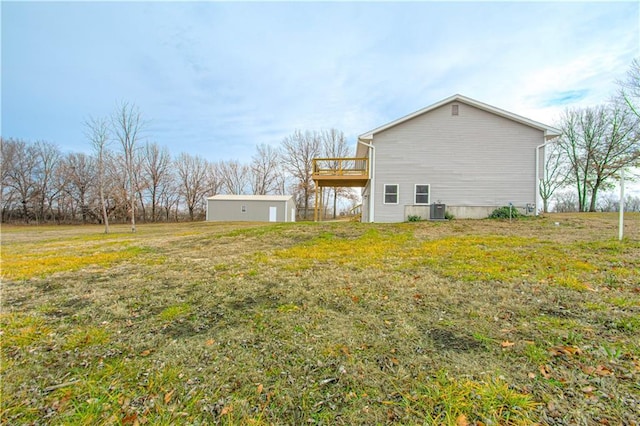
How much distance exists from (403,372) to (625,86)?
24.4m

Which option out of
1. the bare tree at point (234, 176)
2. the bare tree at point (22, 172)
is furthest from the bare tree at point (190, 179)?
the bare tree at point (22, 172)

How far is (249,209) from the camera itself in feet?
93.0

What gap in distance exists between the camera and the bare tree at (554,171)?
86.4 ft

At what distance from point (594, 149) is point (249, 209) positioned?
32.6 m

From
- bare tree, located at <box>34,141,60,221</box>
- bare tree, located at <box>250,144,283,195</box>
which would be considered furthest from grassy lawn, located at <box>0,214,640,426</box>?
bare tree, located at <box>34,141,60,221</box>

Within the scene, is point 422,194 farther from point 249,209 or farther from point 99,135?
point 249,209

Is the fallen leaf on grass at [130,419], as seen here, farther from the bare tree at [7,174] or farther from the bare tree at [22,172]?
the bare tree at [7,174]

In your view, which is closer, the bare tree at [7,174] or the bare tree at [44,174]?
the bare tree at [7,174]

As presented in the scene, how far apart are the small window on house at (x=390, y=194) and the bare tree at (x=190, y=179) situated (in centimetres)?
3187

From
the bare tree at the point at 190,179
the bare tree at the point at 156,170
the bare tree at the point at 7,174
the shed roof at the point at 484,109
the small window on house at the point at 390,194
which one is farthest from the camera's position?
the bare tree at the point at 190,179

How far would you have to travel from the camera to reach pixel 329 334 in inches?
101

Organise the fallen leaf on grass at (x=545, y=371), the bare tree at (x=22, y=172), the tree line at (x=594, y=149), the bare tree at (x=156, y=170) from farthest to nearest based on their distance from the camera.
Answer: the bare tree at (x=156, y=170) → the bare tree at (x=22, y=172) → the tree line at (x=594, y=149) → the fallen leaf on grass at (x=545, y=371)

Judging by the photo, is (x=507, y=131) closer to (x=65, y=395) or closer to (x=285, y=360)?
(x=285, y=360)

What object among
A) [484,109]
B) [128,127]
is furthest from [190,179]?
[484,109]
